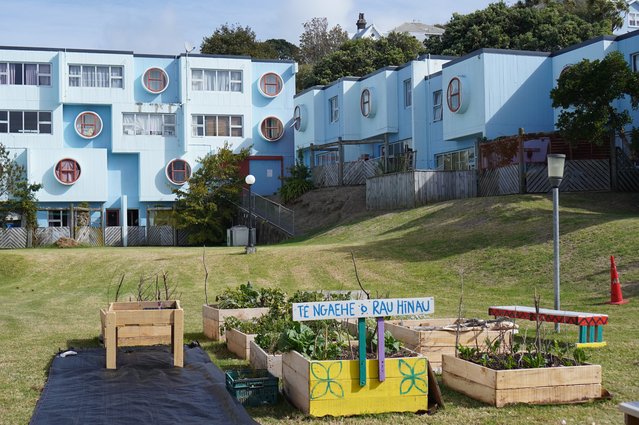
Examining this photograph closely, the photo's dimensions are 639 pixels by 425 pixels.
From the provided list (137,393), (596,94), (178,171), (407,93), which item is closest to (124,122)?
(178,171)

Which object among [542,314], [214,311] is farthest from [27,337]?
[542,314]

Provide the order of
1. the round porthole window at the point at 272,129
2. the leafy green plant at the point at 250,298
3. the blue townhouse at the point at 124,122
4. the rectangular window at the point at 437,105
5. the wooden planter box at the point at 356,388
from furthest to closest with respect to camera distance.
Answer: the round porthole window at the point at 272,129 < the blue townhouse at the point at 124,122 < the rectangular window at the point at 437,105 < the leafy green plant at the point at 250,298 < the wooden planter box at the point at 356,388

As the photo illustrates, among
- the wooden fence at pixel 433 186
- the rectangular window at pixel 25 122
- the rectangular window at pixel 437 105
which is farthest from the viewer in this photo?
the rectangular window at pixel 25 122

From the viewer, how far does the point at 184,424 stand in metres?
7.36

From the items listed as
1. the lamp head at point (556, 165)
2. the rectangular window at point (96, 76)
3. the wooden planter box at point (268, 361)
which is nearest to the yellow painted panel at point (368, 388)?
the wooden planter box at point (268, 361)

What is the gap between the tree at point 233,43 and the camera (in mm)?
71688

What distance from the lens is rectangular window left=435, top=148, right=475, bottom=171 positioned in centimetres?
3803

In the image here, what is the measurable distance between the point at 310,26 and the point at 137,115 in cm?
4526

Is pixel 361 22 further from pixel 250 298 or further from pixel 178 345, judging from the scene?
pixel 178 345

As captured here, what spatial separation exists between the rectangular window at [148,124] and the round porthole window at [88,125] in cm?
152

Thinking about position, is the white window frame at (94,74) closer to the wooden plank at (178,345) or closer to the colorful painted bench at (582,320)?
the wooden plank at (178,345)

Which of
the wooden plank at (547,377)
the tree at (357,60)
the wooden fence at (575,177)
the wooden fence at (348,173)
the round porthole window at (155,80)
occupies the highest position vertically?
the tree at (357,60)

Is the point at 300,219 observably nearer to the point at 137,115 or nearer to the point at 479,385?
the point at 137,115

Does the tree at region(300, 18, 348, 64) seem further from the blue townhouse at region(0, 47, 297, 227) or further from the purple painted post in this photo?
the purple painted post
